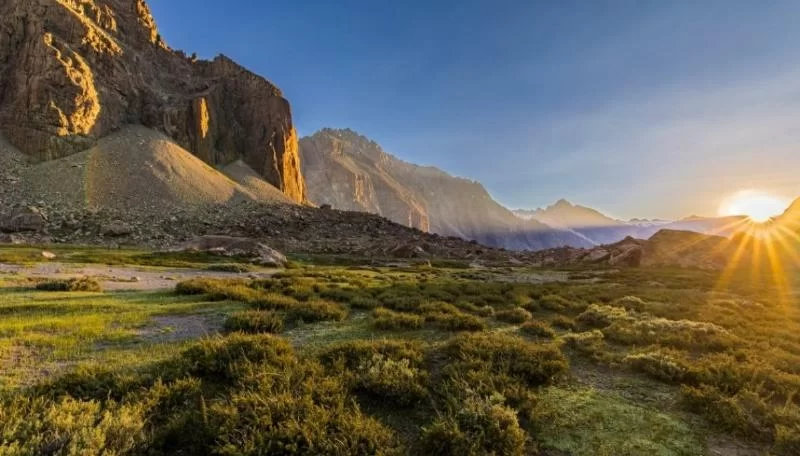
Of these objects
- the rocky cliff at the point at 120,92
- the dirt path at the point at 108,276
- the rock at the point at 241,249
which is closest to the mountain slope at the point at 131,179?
the rocky cliff at the point at 120,92

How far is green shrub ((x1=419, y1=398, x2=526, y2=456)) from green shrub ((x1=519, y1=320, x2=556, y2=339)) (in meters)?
7.27

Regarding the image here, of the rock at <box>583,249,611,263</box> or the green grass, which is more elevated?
the rock at <box>583,249,611,263</box>

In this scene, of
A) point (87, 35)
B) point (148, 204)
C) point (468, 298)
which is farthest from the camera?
point (87, 35)

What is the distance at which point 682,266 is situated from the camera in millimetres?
58875

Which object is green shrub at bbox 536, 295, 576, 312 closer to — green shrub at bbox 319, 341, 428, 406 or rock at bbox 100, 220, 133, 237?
green shrub at bbox 319, 341, 428, 406

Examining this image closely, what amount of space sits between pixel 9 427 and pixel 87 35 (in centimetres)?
13335

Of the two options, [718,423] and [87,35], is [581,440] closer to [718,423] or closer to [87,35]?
[718,423]

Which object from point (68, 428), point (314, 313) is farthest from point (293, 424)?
point (314, 313)

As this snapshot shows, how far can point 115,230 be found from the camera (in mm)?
59625

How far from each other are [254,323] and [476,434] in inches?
306

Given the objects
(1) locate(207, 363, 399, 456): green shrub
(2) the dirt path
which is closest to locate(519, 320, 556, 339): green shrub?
(1) locate(207, 363, 399, 456): green shrub

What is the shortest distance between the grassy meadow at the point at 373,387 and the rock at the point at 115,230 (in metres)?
55.2

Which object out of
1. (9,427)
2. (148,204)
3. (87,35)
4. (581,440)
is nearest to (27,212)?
(148,204)

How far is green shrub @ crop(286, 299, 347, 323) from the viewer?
1305 cm
